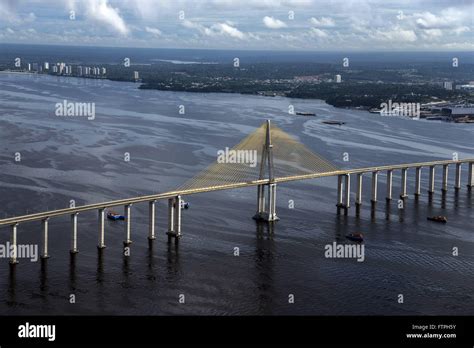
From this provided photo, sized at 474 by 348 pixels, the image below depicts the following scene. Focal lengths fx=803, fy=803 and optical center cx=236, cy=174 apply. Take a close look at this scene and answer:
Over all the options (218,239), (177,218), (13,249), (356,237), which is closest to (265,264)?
(218,239)

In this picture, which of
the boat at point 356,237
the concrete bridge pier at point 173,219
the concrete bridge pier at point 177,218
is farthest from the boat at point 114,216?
the boat at point 356,237

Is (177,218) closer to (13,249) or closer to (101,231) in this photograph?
(101,231)

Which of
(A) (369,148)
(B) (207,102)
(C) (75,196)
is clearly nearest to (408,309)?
(C) (75,196)

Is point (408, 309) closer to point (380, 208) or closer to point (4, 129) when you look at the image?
point (380, 208)

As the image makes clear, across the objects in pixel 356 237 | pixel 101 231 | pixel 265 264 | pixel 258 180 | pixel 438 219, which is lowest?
pixel 265 264

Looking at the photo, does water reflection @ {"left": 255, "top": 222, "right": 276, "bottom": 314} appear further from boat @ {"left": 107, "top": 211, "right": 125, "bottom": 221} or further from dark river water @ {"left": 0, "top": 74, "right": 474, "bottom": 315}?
boat @ {"left": 107, "top": 211, "right": 125, "bottom": 221}

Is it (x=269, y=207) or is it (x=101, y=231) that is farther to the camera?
(x=269, y=207)

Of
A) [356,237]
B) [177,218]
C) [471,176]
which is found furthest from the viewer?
[471,176]

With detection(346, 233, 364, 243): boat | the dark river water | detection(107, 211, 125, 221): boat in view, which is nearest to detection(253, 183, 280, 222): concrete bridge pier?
the dark river water

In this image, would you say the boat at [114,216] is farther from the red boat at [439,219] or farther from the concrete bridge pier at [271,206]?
the red boat at [439,219]
